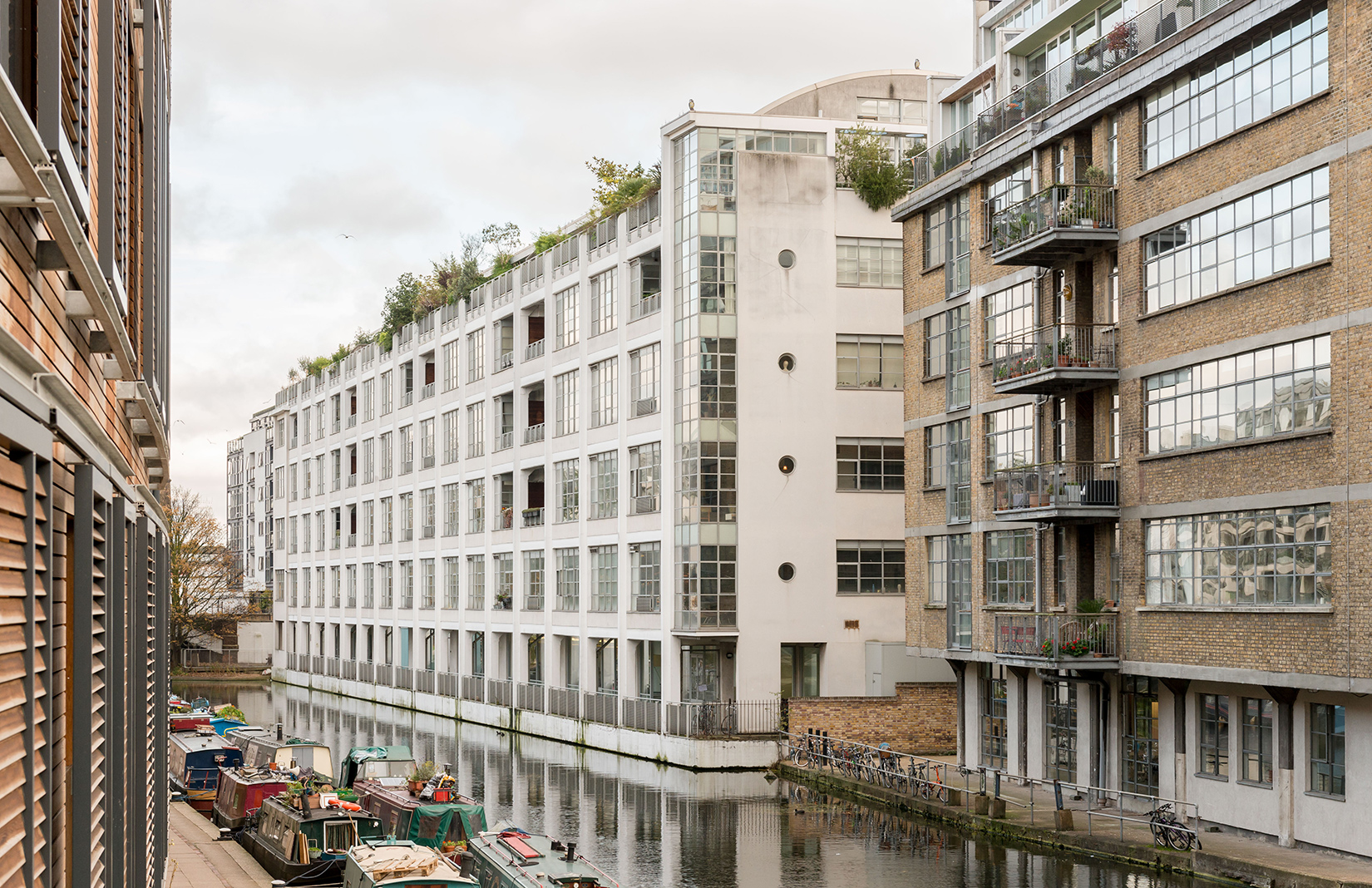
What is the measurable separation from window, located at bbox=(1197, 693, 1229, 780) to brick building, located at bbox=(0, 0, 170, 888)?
2292cm

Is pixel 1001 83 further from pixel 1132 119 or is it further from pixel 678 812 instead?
pixel 678 812

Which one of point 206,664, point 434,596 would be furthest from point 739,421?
point 206,664

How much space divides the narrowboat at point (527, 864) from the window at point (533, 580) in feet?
108

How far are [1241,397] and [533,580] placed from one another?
35693mm

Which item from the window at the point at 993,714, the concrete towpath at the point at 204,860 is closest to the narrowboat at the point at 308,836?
the concrete towpath at the point at 204,860

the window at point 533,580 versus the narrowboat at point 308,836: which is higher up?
the window at point 533,580

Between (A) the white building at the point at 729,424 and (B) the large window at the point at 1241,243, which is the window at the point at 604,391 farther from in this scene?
(B) the large window at the point at 1241,243

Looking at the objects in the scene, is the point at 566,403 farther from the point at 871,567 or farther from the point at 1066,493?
the point at 1066,493

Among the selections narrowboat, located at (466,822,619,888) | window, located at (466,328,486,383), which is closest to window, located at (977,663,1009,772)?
narrowboat, located at (466,822,619,888)

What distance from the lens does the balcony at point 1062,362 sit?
32.5 m

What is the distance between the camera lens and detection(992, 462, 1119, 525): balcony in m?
32.4

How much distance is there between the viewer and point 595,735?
52.0 m

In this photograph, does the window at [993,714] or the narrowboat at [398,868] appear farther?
the window at [993,714]

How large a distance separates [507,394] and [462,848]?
1478 inches
